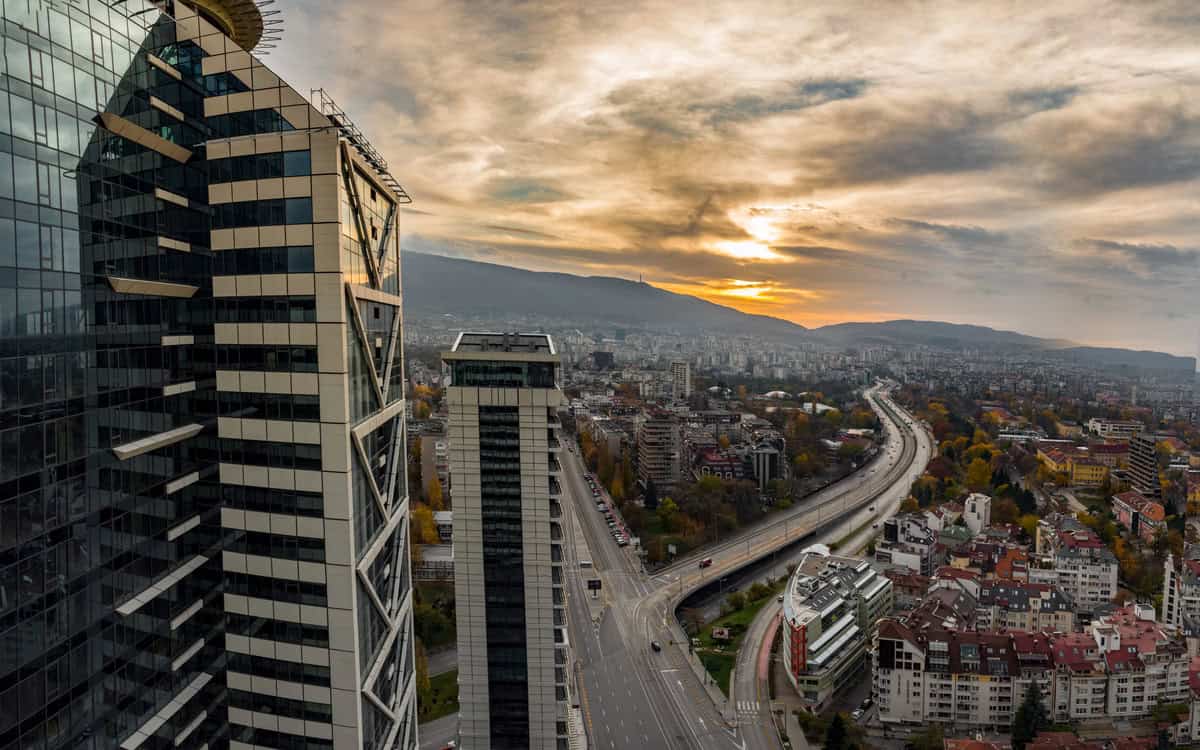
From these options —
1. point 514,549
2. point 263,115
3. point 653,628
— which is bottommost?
point 653,628

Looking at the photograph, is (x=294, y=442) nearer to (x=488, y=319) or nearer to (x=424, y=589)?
(x=424, y=589)

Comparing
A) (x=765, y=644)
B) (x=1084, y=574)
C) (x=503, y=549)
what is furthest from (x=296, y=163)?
(x=1084, y=574)

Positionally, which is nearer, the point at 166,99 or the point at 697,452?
the point at 166,99

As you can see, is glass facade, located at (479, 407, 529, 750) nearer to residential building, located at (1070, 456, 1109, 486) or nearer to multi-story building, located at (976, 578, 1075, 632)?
multi-story building, located at (976, 578, 1075, 632)

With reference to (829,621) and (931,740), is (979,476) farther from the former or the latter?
(931,740)

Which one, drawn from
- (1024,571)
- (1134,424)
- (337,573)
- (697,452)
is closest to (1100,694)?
(1024,571)

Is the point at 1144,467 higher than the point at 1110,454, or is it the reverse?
the point at 1110,454

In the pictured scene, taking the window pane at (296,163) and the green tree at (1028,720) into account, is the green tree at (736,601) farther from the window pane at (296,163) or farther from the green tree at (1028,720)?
the window pane at (296,163)
